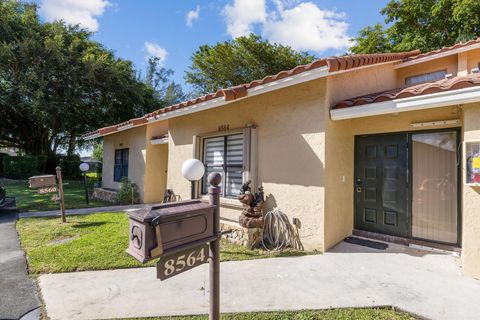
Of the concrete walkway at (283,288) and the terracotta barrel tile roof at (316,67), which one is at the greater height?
the terracotta barrel tile roof at (316,67)

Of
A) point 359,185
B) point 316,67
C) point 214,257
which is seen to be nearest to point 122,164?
point 359,185

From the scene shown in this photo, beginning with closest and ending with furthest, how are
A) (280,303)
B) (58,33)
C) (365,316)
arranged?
(365,316), (280,303), (58,33)

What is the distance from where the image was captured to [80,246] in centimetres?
617

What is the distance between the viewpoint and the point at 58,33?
20.0 m

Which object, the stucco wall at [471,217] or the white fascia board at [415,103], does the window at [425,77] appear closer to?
the white fascia board at [415,103]

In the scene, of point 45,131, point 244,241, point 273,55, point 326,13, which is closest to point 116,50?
point 45,131

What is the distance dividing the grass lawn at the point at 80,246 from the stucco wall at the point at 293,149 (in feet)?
3.07

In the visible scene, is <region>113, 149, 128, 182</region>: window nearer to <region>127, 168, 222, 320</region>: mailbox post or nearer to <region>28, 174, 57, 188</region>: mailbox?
<region>28, 174, 57, 188</region>: mailbox

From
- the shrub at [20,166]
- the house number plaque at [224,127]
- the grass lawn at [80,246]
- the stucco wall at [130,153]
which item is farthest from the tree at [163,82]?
the house number plaque at [224,127]

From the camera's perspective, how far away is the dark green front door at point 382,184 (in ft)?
19.6

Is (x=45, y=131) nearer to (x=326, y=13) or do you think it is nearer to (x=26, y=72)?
(x=26, y=72)

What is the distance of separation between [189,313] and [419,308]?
307 centimetres

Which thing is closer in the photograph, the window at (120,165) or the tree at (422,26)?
the window at (120,165)

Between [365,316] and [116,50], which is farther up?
[116,50]
